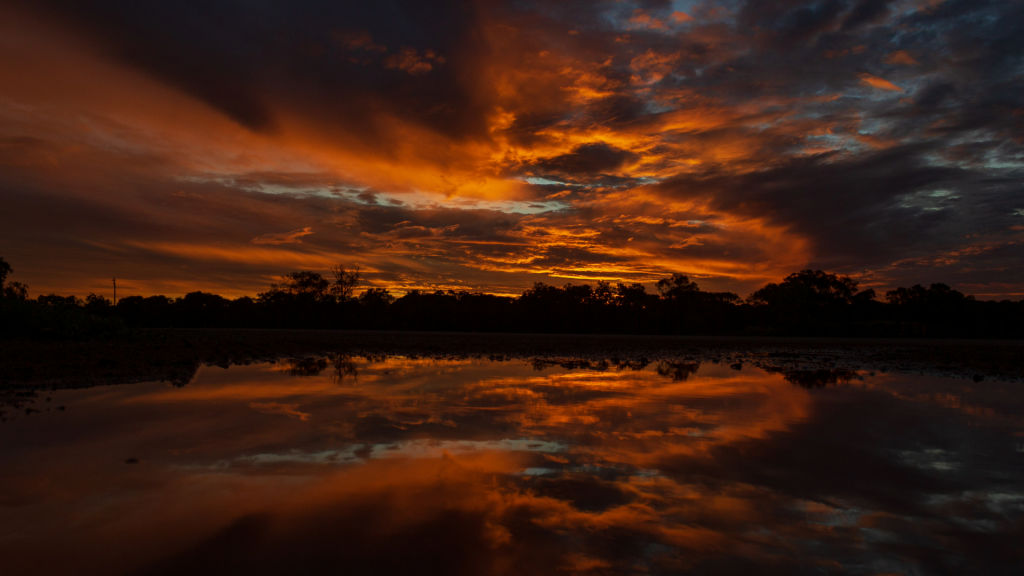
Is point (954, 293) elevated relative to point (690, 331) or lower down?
elevated

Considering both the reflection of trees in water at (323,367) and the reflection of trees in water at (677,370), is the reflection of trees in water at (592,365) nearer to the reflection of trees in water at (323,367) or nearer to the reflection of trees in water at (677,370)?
the reflection of trees in water at (677,370)

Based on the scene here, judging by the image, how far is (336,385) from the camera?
10.4 meters

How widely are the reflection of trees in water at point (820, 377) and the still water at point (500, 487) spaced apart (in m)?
3.51

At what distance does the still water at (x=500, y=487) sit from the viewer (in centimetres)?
318

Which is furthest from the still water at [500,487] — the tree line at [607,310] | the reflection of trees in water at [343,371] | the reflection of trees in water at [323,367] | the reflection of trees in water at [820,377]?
the tree line at [607,310]

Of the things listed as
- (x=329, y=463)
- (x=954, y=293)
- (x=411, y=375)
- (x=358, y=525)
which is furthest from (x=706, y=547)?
(x=954, y=293)

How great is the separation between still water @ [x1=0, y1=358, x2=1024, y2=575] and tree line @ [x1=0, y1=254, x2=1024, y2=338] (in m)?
60.3

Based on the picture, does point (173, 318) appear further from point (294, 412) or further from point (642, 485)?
point (642, 485)

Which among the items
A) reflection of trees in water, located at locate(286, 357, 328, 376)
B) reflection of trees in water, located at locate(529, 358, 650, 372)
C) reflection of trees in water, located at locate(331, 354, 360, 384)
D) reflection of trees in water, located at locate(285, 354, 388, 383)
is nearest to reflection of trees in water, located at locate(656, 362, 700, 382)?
reflection of trees in water, located at locate(529, 358, 650, 372)

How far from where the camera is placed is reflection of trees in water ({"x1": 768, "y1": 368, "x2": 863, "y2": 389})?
1212cm

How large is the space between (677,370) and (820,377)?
12.0ft

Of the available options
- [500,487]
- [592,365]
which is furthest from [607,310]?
[500,487]

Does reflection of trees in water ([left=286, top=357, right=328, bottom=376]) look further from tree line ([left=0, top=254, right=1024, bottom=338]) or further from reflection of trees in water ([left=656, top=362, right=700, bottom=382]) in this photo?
tree line ([left=0, top=254, right=1024, bottom=338])

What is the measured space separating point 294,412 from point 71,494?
3.37m
